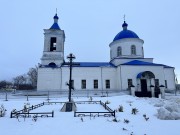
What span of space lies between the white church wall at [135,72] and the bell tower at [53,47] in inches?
480

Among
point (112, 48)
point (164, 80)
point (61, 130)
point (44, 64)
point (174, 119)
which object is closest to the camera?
point (61, 130)

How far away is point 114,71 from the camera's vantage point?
31.6 meters

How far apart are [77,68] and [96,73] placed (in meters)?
3.68

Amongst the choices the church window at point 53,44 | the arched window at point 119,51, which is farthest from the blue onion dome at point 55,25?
the arched window at point 119,51

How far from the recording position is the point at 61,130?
7.28 m

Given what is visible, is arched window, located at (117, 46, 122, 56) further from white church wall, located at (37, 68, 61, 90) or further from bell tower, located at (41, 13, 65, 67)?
white church wall, located at (37, 68, 61, 90)

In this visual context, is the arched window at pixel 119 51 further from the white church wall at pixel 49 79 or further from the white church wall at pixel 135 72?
the white church wall at pixel 49 79

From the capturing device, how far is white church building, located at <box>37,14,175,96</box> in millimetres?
28941

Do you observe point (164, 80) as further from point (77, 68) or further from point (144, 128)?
point (144, 128)

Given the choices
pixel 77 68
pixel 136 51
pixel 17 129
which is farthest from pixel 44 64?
pixel 17 129

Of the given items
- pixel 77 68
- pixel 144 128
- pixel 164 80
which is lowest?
pixel 144 128

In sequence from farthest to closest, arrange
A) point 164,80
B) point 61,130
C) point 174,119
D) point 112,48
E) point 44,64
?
point 112,48 → point 44,64 → point 164,80 → point 174,119 → point 61,130

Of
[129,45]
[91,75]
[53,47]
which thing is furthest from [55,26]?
[129,45]

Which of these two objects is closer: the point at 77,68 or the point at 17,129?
the point at 17,129
